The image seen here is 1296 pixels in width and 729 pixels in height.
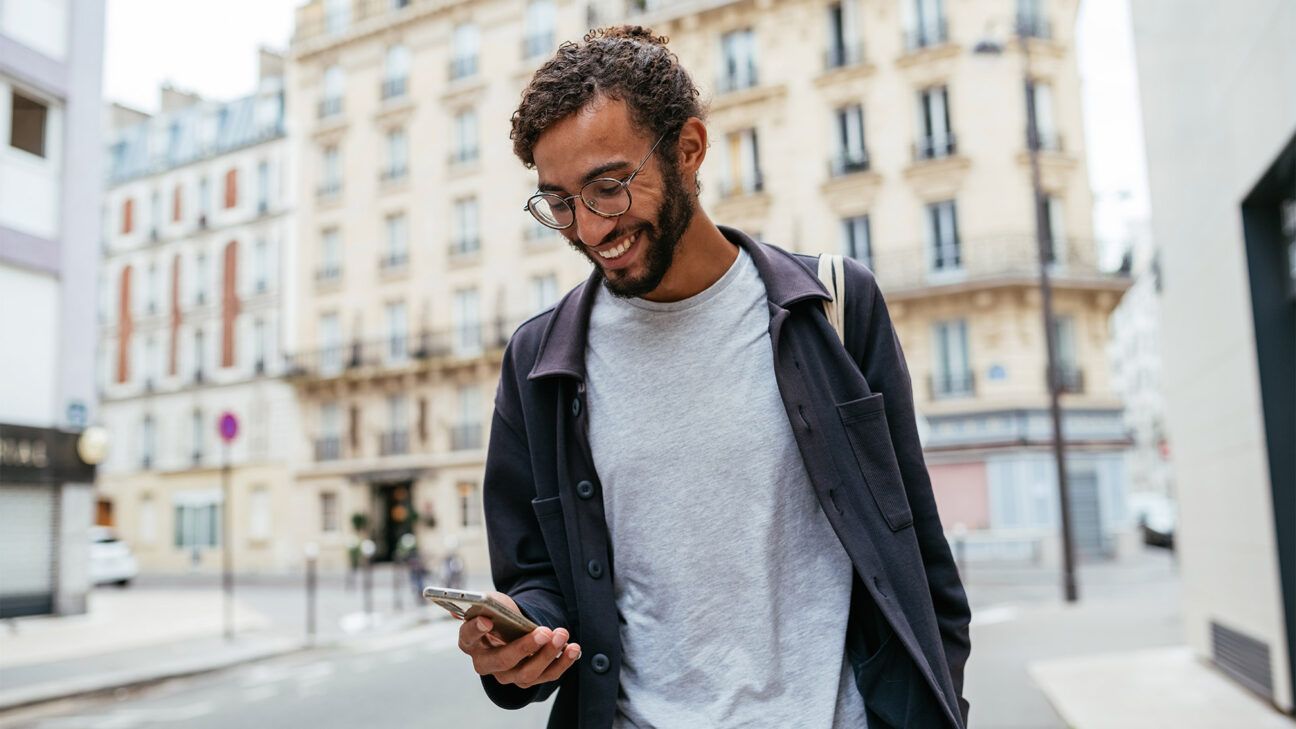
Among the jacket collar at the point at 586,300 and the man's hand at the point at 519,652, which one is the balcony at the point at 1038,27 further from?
the man's hand at the point at 519,652

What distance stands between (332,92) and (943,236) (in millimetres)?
21937

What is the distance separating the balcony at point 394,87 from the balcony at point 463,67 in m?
1.91

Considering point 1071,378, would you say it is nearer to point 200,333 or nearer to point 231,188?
point 231,188

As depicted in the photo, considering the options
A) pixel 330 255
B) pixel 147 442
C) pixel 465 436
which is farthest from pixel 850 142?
pixel 147 442

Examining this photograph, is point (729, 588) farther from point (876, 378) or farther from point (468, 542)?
point (468, 542)

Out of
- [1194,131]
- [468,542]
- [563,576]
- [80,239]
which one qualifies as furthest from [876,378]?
[468,542]

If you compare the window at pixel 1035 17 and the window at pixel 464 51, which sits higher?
the window at pixel 464 51

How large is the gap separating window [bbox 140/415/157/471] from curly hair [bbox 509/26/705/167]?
4146 centimetres

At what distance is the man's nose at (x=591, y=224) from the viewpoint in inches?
68.1

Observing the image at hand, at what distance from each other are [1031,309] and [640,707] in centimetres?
2669

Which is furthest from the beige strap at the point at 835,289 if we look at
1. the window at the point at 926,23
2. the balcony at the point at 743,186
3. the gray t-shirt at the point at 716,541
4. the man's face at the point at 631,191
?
the balcony at the point at 743,186

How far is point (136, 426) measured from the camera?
130ft

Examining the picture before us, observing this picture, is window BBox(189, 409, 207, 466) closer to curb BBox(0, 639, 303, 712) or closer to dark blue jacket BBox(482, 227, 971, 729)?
curb BBox(0, 639, 303, 712)

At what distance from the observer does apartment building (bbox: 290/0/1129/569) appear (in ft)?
87.4
